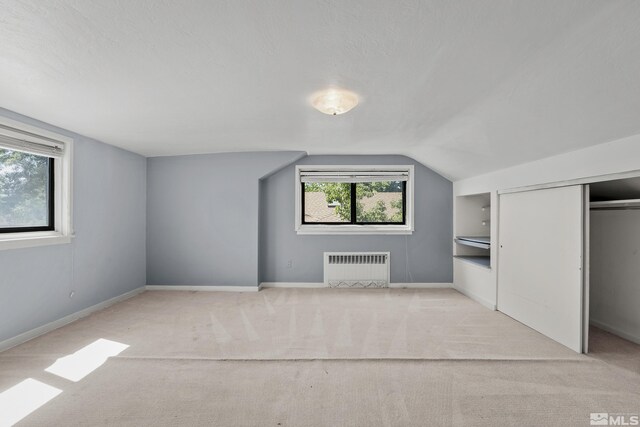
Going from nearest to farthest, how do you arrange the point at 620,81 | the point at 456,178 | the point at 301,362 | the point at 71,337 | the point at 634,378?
the point at 620,81
the point at 634,378
the point at 301,362
the point at 71,337
the point at 456,178

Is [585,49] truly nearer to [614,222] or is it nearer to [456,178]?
[614,222]

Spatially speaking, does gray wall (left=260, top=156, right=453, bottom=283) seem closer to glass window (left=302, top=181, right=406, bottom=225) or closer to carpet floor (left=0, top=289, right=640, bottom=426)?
glass window (left=302, top=181, right=406, bottom=225)

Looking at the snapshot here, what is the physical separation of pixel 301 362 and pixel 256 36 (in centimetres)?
227

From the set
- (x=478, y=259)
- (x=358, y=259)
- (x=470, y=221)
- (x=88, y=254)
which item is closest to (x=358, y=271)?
(x=358, y=259)

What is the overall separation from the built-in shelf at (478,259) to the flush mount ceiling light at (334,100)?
9.40 feet

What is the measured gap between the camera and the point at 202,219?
4.39 metres

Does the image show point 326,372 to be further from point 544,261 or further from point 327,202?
point 327,202

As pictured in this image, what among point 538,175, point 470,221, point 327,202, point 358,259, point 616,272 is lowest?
point 358,259

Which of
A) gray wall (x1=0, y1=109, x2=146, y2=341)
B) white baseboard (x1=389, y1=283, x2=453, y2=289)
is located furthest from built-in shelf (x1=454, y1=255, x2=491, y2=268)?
gray wall (x1=0, y1=109, x2=146, y2=341)

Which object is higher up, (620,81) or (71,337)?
(620,81)

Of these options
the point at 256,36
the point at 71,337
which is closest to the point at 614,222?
the point at 256,36

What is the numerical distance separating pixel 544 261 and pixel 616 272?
71 cm

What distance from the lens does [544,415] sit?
5.41 ft

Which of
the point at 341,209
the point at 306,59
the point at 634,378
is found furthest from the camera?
the point at 341,209
